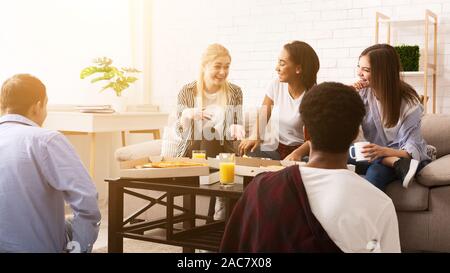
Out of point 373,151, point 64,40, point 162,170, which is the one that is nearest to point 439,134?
point 373,151

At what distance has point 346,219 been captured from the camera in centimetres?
120

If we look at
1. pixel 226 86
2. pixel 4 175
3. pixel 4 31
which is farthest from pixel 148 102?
pixel 4 175

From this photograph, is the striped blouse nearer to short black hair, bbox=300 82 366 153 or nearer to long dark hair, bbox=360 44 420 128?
long dark hair, bbox=360 44 420 128

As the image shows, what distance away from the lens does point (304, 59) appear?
3064mm

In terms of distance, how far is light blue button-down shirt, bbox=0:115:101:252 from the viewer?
5.58ft

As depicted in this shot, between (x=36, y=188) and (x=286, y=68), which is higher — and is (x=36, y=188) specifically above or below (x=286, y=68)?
below

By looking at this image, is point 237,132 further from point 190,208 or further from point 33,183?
point 33,183

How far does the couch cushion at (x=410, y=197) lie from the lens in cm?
273

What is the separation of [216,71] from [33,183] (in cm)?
167

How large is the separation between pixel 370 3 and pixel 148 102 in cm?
214

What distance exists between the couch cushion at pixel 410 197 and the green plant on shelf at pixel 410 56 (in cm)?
158

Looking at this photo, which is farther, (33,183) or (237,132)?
(237,132)

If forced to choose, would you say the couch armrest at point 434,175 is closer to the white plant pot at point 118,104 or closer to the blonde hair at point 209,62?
the blonde hair at point 209,62

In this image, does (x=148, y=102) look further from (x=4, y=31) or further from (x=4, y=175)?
(x=4, y=175)
